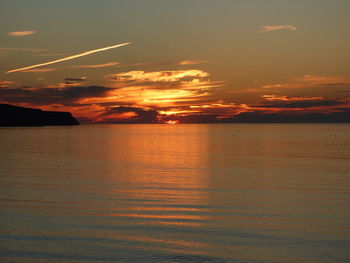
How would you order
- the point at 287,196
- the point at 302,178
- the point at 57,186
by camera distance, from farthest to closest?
1. the point at 302,178
2. the point at 57,186
3. the point at 287,196

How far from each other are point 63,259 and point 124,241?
2.15 meters

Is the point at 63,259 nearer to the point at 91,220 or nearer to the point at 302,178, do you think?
the point at 91,220

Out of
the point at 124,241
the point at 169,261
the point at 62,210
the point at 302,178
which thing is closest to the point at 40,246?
the point at 124,241

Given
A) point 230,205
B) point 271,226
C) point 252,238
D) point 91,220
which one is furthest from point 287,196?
point 91,220

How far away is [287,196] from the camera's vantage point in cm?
2098

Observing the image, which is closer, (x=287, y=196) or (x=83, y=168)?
(x=287, y=196)

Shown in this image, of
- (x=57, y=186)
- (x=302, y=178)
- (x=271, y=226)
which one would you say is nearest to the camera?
(x=271, y=226)

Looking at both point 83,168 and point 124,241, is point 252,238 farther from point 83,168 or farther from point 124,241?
point 83,168

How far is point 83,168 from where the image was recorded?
35.0 m

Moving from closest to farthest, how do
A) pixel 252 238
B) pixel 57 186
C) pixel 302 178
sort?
pixel 252 238
pixel 57 186
pixel 302 178

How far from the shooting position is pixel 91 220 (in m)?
15.4

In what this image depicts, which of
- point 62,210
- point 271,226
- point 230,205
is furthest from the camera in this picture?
point 230,205

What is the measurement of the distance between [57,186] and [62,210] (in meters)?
7.15

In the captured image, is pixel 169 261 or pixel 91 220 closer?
pixel 169 261
